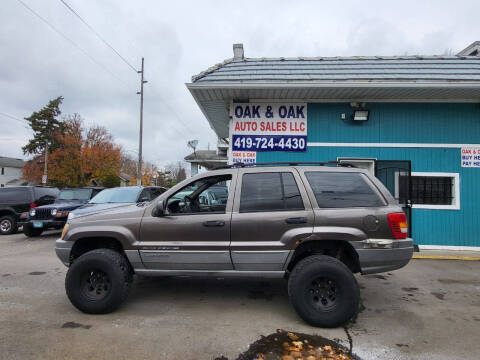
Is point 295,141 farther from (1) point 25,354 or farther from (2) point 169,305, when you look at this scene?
(1) point 25,354

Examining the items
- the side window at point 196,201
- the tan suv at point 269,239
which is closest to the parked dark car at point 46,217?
the tan suv at point 269,239

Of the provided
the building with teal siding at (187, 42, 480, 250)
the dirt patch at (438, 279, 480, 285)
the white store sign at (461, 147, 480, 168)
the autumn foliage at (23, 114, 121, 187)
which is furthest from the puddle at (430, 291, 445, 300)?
the autumn foliage at (23, 114, 121, 187)

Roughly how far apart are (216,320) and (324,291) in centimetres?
137

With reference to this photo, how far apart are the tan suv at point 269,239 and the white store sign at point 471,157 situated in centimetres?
547

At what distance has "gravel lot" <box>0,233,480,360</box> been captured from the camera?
109 inches

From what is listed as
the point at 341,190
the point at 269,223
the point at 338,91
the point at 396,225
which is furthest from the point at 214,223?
the point at 338,91

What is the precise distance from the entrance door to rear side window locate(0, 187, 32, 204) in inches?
490

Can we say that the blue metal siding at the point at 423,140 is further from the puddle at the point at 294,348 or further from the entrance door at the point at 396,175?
the puddle at the point at 294,348

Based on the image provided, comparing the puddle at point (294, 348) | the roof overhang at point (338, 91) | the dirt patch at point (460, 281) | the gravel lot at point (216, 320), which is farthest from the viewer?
the roof overhang at point (338, 91)

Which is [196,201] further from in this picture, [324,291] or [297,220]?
[324,291]

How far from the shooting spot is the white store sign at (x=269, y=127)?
295 inches

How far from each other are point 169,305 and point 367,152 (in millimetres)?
6222

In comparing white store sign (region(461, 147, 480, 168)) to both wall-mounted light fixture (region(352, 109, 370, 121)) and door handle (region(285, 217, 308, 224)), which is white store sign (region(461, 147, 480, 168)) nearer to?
wall-mounted light fixture (region(352, 109, 370, 121))

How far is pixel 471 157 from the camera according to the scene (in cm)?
716
